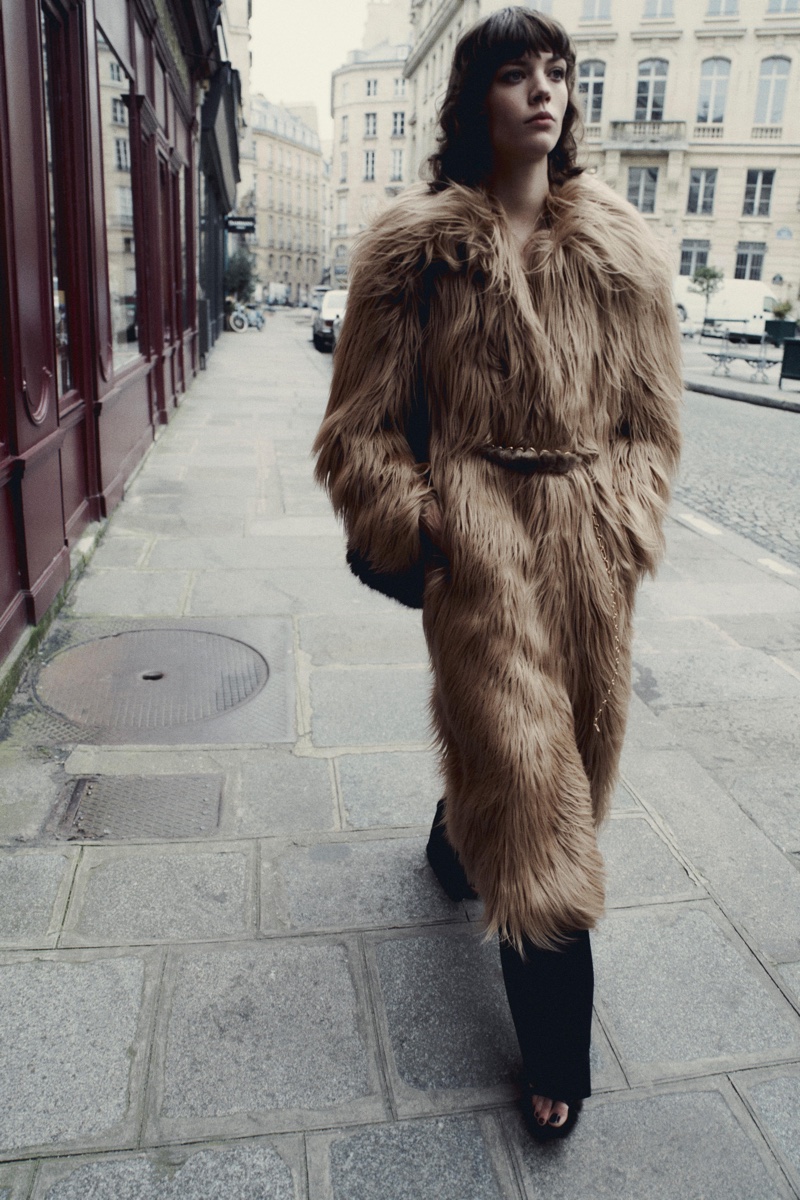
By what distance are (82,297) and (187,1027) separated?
4642mm

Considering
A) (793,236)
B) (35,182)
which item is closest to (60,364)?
(35,182)

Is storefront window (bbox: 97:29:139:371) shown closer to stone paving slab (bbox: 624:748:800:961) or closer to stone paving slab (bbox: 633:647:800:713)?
stone paving slab (bbox: 633:647:800:713)

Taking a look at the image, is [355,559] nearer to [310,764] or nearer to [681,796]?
[310,764]

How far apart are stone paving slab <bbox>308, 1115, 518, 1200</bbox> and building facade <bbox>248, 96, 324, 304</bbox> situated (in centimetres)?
9971

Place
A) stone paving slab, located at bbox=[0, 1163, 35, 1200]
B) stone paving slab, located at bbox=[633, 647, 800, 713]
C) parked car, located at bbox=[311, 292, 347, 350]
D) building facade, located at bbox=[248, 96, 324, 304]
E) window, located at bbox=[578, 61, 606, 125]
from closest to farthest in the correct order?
1. stone paving slab, located at bbox=[0, 1163, 35, 1200]
2. stone paving slab, located at bbox=[633, 647, 800, 713]
3. parked car, located at bbox=[311, 292, 347, 350]
4. window, located at bbox=[578, 61, 606, 125]
5. building facade, located at bbox=[248, 96, 324, 304]

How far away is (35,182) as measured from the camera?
422 centimetres

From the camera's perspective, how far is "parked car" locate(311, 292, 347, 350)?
2452 centimetres

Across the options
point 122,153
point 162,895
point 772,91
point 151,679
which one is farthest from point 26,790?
point 772,91

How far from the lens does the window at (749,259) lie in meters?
45.3

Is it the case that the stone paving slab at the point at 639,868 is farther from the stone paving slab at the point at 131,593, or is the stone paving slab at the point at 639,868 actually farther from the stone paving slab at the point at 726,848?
the stone paving slab at the point at 131,593

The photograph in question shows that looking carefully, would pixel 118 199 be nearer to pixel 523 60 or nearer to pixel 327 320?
pixel 523 60

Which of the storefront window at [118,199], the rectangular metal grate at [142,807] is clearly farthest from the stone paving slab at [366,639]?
the storefront window at [118,199]

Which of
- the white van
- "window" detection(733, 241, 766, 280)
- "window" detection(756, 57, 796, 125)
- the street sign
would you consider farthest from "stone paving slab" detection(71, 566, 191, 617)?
"window" detection(756, 57, 796, 125)

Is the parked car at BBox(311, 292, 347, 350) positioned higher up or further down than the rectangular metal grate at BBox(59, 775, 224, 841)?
higher up
